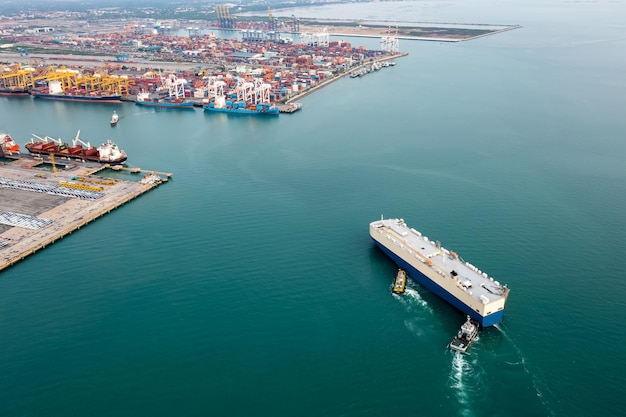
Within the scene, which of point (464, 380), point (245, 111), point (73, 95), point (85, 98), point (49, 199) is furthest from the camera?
point (73, 95)

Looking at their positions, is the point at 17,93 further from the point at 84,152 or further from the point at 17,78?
the point at 84,152

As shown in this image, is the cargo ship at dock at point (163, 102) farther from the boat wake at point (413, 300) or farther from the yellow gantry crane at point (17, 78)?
the boat wake at point (413, 300)

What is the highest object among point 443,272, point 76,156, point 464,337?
point 76,156

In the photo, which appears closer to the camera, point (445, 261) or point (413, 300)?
point (413, 300)

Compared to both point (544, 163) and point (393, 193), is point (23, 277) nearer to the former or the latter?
point (393, 193)

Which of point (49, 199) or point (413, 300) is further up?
point (49, 199)

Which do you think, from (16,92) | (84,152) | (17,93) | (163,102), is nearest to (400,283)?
(84,152)

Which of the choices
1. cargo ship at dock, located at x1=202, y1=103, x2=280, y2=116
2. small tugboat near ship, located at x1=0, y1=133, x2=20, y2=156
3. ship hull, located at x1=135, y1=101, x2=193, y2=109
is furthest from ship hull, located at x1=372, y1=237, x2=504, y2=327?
ship hull, located at x1=135, y1=101, x2=193, y2=109

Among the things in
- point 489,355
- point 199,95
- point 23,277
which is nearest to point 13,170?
point 23,277
